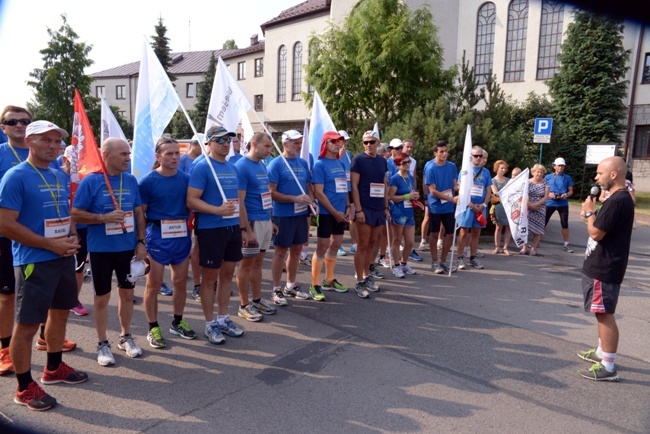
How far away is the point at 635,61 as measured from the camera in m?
23.7

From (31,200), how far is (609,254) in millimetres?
4621

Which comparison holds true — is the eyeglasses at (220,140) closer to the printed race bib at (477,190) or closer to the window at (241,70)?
the printed race bib at (477,190)

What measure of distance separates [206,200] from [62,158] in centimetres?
282

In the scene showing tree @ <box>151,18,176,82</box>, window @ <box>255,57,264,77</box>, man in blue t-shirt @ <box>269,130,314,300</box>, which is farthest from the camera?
tree @ <box>151,18,176,82</box>

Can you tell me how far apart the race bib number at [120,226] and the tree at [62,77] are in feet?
80.3

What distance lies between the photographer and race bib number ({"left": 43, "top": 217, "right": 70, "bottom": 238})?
3.52 metres

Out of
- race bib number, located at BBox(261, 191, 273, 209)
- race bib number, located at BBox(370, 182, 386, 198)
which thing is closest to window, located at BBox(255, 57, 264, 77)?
race bib number, located at BBox(370, 182, 386, 198)

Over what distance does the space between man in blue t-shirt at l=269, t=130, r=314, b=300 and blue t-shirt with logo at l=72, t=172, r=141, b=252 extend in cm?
200

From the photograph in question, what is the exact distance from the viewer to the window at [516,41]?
27500 mm

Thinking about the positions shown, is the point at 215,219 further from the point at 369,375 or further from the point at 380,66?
the point at 380,66

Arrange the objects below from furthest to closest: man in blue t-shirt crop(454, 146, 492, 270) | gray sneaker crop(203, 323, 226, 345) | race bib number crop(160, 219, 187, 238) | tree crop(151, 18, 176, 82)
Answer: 1. tree crop(151, 18, 176, 82)
2. man in blue t-shirt crop(454, 146, 492, 270)
3. gray sneaker crop(203, 323, 226, 345)
4. race bib number crop(160, 219, 187, 238)

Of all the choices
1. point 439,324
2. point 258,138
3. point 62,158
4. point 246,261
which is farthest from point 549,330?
point 62,158

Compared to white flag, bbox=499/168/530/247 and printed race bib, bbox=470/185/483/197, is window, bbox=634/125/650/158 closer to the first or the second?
white flag, bbox=499/168/530/247

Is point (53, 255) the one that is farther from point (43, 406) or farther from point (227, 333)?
point (227, 333)
